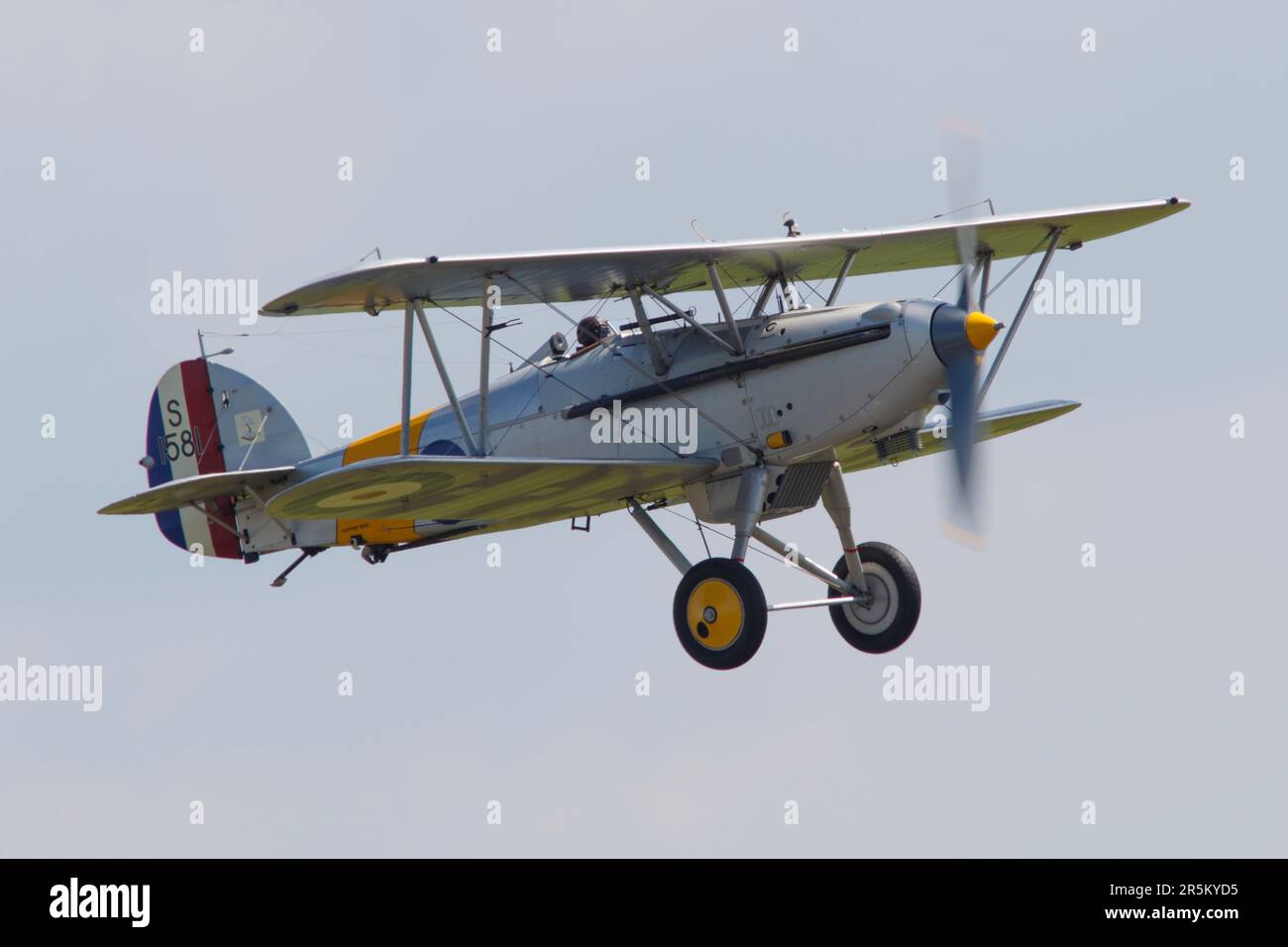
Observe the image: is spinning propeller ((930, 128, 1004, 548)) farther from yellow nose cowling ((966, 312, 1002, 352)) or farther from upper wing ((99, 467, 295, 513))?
upper wing ((99, 467, 295, 513))

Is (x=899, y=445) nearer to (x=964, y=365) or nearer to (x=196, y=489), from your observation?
(x=964, y=365)

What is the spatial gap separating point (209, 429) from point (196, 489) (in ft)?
8.97

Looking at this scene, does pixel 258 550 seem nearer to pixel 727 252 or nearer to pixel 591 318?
pixel 591 318

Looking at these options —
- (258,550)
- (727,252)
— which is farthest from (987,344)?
(258,550)

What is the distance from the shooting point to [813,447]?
15.3 metres

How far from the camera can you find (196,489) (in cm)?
1755

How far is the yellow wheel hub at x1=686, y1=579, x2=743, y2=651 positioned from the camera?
49.5 feet

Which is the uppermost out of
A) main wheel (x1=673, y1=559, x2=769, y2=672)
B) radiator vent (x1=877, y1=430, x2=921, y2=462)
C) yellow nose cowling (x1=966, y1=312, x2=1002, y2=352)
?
yellow nose cowling (x1=966, y1=312, x2=1002, y2=352)

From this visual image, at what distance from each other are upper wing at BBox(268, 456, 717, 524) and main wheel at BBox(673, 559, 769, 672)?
901 mm

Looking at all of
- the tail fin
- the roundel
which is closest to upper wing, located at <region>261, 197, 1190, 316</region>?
the roundel

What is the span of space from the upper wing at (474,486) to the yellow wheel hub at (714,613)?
1010 millimetres

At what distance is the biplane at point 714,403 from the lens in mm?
14852

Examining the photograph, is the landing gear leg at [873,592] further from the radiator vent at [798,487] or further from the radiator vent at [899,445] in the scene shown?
the radiator vent at [798,487]

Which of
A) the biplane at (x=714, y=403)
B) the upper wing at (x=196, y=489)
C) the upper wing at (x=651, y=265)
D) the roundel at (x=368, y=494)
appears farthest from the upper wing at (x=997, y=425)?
the upper wing at (x=196, y=489)
